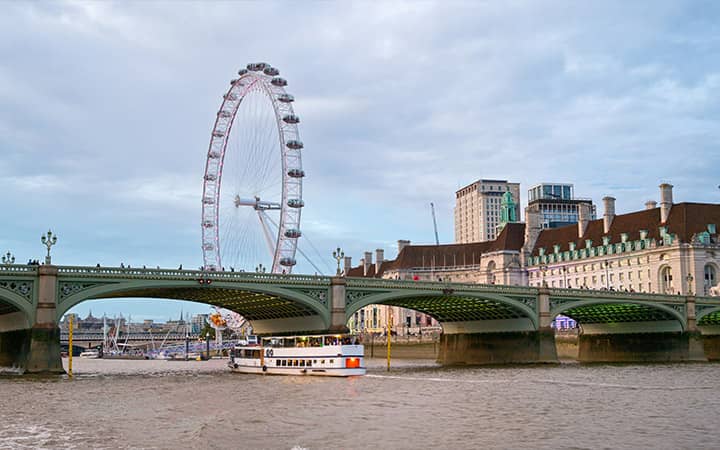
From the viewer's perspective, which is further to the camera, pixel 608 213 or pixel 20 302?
pixel 608 213

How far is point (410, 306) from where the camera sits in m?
94.4

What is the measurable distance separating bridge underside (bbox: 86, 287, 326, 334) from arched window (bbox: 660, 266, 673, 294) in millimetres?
65164

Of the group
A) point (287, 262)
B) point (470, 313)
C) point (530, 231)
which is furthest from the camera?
point (530, 231)

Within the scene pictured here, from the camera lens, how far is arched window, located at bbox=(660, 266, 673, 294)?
128250 millimetres

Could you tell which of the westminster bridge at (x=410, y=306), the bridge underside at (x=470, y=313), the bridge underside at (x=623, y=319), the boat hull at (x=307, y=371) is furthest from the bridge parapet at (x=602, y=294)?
the boat hull at (x=307, y=371)

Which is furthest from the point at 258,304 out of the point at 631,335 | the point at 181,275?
the point at 631,335

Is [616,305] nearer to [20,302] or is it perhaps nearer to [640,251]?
[640,251]

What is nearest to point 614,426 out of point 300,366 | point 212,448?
point 212,448

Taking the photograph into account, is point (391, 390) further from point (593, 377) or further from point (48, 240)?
point (48, 240)

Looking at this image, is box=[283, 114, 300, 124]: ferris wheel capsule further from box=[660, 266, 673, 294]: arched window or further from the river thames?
box=[660, 266, 673, 294]: arched window

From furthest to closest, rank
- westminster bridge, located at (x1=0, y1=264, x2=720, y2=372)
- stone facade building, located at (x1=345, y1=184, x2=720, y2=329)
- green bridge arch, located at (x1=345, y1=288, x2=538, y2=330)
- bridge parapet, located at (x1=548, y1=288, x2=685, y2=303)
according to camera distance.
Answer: stone facade building, located at (x1=345, y1=184, x2=720, y2=329) < bridge parapet, located at (x1=548, y1=288, x2=685, y2=303) < green bridge arch, located at (x1=345, y1=288, x2=538, y2=330) < westminster bridge, located at (x1=0, y1=264, x2=720, y2=372)

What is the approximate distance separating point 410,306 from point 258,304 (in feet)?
59.5

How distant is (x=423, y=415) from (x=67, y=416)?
16321 millimetres

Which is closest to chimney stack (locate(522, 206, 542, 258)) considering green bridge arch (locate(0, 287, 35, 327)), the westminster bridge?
the westminster bridge
